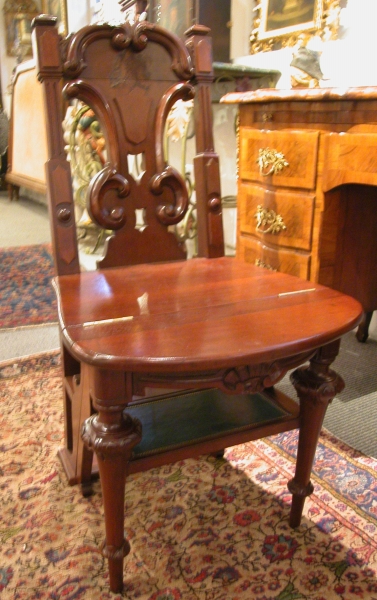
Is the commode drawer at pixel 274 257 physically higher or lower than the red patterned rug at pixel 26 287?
higher

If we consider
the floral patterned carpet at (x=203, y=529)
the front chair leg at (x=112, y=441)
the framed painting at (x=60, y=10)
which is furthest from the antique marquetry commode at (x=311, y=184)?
the framed painting at (x=60, y=10)

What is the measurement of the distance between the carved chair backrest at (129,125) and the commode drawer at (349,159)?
42 cm

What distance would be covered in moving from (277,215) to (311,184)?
176mm

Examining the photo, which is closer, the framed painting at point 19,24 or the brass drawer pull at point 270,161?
the brass drawer pull at point 270,161

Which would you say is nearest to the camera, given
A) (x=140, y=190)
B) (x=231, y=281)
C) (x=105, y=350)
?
(x=105, y=350)

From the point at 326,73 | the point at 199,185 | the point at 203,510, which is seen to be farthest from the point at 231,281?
the point at 326,73

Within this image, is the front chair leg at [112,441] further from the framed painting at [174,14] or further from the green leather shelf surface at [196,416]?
the framed painting at [174,14]

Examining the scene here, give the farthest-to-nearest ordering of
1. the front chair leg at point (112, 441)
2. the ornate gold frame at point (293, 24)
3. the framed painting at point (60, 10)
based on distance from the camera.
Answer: the framed painting at point (60, 10) → the ornate gold frame at point (293, 24) → the front chair leg at point (112, 441)

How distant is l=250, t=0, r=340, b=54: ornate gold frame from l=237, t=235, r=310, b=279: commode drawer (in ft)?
3.24

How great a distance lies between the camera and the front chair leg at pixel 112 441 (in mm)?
781

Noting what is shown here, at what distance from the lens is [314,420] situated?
40.9 inches

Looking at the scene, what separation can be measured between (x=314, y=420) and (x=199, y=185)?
0.70 meters

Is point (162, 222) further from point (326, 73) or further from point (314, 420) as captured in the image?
point (326, 73)

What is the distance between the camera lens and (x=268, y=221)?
179cm
